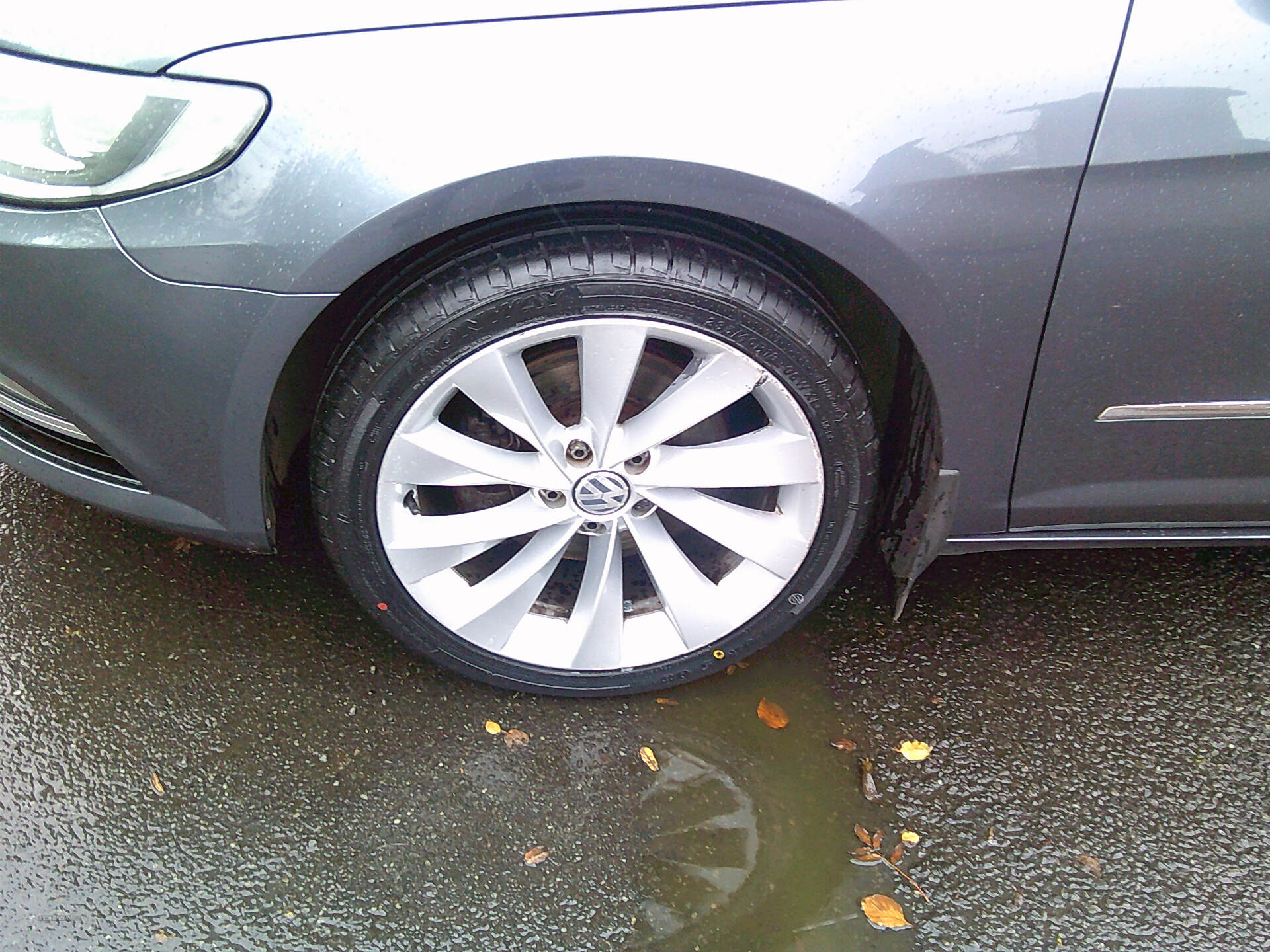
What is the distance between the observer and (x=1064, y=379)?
5.23 feet

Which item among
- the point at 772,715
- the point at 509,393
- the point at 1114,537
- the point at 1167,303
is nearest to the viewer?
the point at 1167,303

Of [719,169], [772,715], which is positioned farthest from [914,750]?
[719,169]

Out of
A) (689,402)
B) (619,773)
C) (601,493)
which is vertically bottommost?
(619,773)

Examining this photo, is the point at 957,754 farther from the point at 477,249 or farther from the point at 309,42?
the point at 309,42

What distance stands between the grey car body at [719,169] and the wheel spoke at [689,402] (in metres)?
0.24

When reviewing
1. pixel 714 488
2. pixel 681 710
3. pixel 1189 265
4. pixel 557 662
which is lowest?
pixel 681 710

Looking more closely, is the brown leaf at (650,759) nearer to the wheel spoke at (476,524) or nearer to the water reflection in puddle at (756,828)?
the water reflection in puddle at (756,828)

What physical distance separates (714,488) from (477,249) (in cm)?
65

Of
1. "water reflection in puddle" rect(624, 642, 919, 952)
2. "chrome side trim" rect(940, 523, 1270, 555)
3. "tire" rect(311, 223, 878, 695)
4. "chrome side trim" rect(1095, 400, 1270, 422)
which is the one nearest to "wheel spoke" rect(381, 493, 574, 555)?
"tire" rect(311, 223, 878, 695)

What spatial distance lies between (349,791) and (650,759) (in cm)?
54

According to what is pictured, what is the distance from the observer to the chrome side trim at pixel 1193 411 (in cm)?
163

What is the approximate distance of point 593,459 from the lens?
171 cm

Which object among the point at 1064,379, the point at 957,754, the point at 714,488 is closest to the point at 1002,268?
the point at 1064,379

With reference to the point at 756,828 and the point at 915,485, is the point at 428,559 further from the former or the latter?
the point at 915,485
